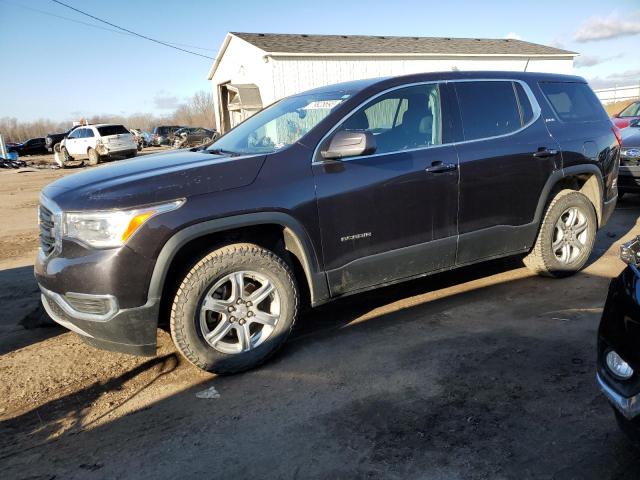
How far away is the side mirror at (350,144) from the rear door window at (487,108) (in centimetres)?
112

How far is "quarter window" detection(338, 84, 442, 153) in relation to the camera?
399cm

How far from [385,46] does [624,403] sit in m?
22.3

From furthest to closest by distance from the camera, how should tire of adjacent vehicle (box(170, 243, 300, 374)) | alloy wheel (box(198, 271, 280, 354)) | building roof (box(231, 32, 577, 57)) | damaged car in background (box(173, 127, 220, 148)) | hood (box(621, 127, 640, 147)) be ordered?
damaged car in background (box(173, 127, 220, 148)) → building roof (box(231, 32, 577, 57)) → hood (box(621, 127, 640, 147)) → alloy wheel (box(198, 271, 280, 354)) → tire of adjacent vehicle (box(170, 243, 300, 374))

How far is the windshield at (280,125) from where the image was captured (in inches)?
153

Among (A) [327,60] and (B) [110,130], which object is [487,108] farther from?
(B) [110,130]

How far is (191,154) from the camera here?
13.5 ft

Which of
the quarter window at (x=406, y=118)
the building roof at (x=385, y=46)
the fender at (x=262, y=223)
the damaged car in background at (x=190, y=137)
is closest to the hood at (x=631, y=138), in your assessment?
the quarter window at (x=406, y=118)

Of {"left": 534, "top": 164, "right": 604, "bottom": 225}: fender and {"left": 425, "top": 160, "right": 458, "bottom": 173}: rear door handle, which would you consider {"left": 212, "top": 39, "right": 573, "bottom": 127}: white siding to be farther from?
{"left": 425, "top": 160, "right": 458, "bottom": 173}: rear door handle

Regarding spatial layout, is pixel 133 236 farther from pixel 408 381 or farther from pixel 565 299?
pixel 565 299

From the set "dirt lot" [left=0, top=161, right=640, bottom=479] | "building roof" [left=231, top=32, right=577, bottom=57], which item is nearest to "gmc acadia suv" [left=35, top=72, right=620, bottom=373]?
"dirt lot" [left=0, top=161, right=640, bottom=479]

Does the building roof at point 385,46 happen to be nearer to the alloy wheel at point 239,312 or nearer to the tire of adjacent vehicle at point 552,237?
the tire of adjacent vehicle at point 552,237

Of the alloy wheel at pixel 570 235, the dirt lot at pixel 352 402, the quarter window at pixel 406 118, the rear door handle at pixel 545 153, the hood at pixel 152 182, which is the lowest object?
the dirt lot at pixel 352 402

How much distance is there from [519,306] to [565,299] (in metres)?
0.47

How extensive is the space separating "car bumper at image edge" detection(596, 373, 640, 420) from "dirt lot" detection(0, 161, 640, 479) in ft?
1.29
